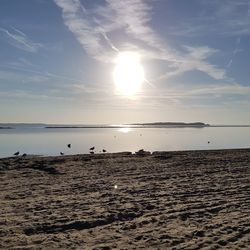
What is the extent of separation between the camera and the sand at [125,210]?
26.6ft

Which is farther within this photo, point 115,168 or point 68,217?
point 115,168

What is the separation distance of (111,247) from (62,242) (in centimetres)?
107

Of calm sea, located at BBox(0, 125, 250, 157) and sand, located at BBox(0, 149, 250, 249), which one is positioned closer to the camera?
sand, located at BBox(0, 149, 250, 249)

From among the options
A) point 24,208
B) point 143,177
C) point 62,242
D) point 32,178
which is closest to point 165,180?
point 143,177

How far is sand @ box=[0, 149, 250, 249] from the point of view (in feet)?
26.6

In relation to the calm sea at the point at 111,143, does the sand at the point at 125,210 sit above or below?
below

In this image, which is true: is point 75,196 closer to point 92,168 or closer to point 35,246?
point 35,246

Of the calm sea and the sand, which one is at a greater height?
the calm sea

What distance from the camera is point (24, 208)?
1091 cm

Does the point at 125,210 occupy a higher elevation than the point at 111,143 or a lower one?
lower

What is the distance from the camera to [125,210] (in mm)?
10609

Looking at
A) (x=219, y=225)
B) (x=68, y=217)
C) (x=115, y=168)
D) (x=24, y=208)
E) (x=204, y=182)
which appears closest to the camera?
(x=219, y=225)

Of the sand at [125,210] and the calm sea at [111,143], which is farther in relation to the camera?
the calm sea at [111,143]

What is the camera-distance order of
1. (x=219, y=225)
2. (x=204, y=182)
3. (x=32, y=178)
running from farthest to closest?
(x=32, y=178)
(x=204, y=182)
(x=219, y=225)
